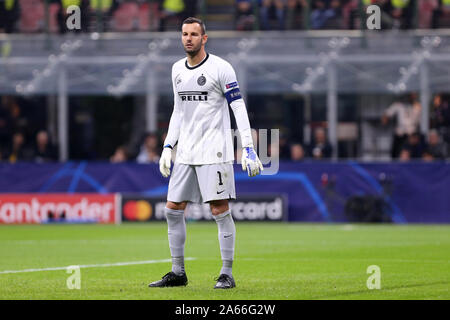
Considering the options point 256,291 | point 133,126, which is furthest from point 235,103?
point 133,126

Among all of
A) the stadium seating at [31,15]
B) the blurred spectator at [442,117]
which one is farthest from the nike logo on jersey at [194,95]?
the stadium seating at [31,15]

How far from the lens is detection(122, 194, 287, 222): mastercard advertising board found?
2239 centimetres

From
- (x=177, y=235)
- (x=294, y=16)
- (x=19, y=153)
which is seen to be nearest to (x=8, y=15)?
(x=19, y=153)

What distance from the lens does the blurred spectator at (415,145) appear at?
23.3 m

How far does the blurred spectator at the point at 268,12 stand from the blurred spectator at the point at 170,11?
6.87 ft

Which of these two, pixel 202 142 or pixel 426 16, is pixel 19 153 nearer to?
pixel 426 16

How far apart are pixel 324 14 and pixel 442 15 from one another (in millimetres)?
2971

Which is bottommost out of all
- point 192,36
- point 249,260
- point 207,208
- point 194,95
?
point 207,208

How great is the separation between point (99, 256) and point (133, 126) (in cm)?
1932

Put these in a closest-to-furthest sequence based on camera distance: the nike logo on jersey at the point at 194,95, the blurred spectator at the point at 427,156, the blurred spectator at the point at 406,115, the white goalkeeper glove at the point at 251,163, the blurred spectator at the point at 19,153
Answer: the white goalkeeper glove at the point at 251,163 < the nike logo on jersey at the point at 194,95 < the blurred spectator at the point at 427,156 < the blurred spectator at the point at 19,153 < the blurred spectator at the point at 406,115

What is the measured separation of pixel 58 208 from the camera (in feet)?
75.4

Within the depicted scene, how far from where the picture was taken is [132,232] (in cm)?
1942

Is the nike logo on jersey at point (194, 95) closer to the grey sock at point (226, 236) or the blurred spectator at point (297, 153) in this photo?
the grey sock at point (226, 236)

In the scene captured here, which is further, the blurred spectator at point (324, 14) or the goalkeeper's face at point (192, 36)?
the blurred spectator at point (324, 14)
